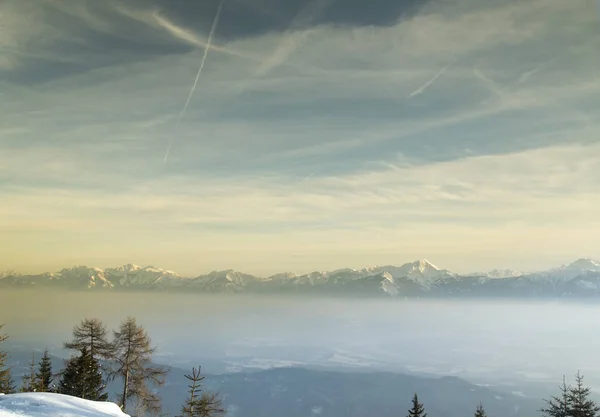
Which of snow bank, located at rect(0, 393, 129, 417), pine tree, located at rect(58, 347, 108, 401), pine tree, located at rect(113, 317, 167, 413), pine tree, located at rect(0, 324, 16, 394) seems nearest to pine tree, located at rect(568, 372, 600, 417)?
snow bank, located at rect(0, 393, 129, 417)

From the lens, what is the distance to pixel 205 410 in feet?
110

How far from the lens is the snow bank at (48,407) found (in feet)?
44.4

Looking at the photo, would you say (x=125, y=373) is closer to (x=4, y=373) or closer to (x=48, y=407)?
(x=4, y=373)

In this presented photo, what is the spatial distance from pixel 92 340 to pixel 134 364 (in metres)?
4.74

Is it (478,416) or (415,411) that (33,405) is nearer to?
(415,411)

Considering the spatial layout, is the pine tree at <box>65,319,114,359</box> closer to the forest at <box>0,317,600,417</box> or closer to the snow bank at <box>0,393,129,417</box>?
the forest at <box>0,317,600,417</box>

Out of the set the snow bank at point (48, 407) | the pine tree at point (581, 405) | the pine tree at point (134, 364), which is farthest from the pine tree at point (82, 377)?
the pine tree at point (581, 405)

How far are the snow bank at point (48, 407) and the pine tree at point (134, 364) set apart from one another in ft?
57.1

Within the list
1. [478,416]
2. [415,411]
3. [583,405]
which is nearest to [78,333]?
[415,411]

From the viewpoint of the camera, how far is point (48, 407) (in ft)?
47.6

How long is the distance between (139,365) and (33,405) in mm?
20394

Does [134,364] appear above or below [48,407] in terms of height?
below

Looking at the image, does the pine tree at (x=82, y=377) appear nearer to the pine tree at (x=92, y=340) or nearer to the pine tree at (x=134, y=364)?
the pine tree at (x=92, y=340)

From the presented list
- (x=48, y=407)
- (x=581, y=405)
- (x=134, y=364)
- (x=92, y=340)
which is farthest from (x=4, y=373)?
(x=581, y=405)
